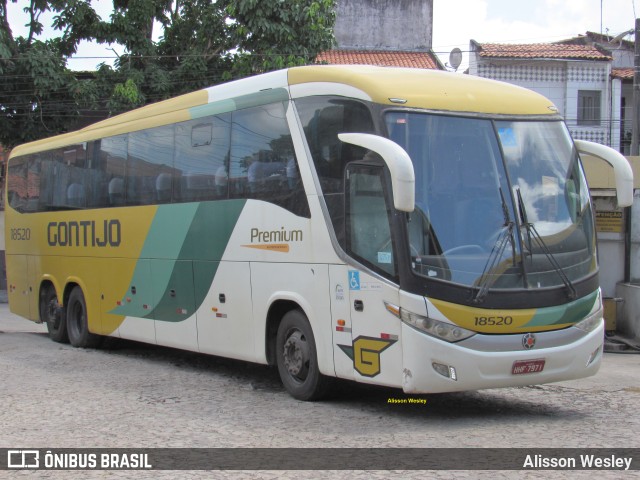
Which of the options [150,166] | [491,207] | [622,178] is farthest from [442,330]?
[150,166]

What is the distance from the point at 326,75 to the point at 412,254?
89.1 inches

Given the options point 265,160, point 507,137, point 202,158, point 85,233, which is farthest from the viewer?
point 85,233

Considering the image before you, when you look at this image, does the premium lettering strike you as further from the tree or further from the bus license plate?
the tree

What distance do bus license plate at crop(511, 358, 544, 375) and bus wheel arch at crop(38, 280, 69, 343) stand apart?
31.4ft

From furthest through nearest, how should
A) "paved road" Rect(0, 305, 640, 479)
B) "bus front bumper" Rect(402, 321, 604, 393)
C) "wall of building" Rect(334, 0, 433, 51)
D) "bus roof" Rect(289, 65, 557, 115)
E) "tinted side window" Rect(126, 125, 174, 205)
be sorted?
"wall of building" Rect(334, 0, 433, 51)
"tinted side window" Rect(126, 125, 174, 205)
"bus roof" Rect(289, 65, 557, 115)
"bus front bumper" Rect(402, 321, 604, 393)
"paved road" Rect(0, 305, 640, 479)

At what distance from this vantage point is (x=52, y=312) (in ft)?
51.0

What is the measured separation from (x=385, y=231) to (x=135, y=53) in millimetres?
18894

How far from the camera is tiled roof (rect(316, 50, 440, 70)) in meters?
35.3

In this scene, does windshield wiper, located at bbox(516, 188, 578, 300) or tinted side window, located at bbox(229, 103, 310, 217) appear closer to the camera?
windshield wiper, located at bbox(516, 188, 578, 300)

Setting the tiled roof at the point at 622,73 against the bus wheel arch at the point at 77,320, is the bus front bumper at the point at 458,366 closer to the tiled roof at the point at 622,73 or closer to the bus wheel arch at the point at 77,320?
the bus wheel arch at the point at 77,320

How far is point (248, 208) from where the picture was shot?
32.5ft

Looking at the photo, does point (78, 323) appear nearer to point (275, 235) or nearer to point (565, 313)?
point (275, 235)

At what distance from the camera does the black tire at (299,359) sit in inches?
351

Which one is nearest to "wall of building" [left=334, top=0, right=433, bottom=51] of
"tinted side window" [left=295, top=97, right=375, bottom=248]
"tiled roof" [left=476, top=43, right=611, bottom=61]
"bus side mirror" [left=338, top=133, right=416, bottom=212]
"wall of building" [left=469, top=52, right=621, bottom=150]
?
"tiled roof" [left=476, top=43, right=611, bottom=61]
